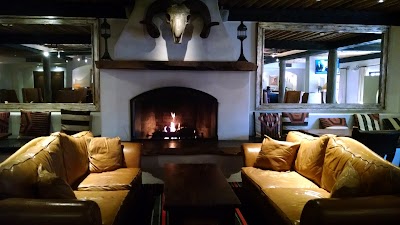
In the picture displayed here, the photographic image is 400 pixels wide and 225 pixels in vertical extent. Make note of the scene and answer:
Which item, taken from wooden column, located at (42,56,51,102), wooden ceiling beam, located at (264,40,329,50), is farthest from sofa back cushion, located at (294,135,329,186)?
wooden column, located at (42,56,51,102)

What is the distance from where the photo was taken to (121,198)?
8.77 feet

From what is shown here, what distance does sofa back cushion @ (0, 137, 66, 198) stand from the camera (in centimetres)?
199

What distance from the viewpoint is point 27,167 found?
2178 millimetres

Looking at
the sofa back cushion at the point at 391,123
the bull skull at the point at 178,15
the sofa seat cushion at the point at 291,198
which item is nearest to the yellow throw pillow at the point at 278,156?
the sofa seat cushion at the point at 291,198

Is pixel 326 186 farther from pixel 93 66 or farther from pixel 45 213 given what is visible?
pixel 93 66

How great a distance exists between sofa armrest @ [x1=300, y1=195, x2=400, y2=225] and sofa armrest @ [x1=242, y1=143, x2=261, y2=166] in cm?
189

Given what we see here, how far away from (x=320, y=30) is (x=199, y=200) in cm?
428

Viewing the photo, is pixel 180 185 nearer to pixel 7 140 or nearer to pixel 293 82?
pixel 7 140

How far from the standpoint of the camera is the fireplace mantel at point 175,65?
15.3ft

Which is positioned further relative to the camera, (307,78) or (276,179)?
(307,78)

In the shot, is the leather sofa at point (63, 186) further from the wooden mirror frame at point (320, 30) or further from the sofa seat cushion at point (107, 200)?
→ the wooden mirror frame at point (320, 30)

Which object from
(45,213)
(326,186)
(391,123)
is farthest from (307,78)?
(45,213)

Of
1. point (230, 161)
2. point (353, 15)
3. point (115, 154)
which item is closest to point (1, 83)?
point (115, 154)

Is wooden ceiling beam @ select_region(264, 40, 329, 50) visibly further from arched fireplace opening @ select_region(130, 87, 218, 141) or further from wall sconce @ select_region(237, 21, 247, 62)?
arched fireplace opening @ select_region(130, 87, 218, 141)
